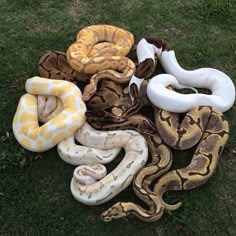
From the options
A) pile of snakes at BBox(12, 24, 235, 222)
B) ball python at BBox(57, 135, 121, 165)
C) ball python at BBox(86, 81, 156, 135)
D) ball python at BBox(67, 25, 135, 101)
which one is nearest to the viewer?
pile of snakes at BBox(12, 24, 235, 222)

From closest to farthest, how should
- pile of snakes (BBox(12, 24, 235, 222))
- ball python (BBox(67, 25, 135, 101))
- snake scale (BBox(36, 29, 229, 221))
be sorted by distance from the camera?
snake scale (BBox(36, 29, 229, 221)) → pile of snakes (BBox(12, 24, 235, 222)) → ball python (BBox(67, 25, 135, 101))

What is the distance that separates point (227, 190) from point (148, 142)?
1111 mm

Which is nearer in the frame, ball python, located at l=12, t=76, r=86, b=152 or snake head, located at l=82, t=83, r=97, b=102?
ball python, located at l=12, t=76, r=86, b=152

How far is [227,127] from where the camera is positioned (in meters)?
5.75

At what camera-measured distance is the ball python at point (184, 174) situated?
501cm

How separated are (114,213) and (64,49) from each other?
3.18m

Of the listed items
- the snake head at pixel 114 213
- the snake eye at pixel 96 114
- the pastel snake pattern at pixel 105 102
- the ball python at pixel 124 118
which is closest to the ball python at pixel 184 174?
the snake head at pixel 114 213

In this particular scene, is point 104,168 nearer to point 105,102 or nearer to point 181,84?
point 105,102

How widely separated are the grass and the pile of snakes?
166 millimetres

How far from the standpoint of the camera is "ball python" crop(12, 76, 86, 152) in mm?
5613

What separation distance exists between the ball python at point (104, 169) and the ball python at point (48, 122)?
202 mm

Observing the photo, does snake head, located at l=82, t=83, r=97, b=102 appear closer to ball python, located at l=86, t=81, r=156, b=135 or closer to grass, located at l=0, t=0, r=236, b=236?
ball python, located at l=86, t=81, r=156, b=135

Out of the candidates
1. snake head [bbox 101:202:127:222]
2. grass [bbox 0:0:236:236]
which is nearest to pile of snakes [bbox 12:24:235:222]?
snake head [bbox 101:202:127:222]

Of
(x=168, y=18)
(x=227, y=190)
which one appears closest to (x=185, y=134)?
(x=227, y=190)
